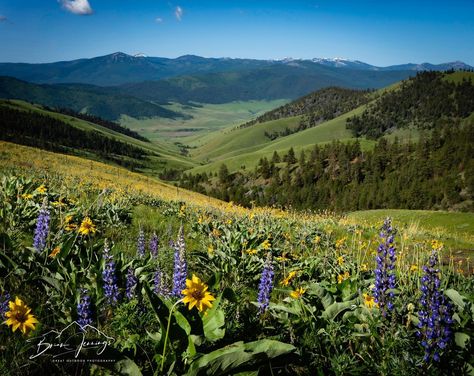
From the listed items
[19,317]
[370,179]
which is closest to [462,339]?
[19,317]

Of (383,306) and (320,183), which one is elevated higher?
(383,306)

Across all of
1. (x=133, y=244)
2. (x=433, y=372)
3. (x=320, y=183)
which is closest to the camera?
(x=433, y=372)

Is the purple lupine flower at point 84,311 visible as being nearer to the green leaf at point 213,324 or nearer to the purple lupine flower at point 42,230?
the green leaf at point 213,324

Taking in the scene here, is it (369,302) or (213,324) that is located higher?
(213,324)

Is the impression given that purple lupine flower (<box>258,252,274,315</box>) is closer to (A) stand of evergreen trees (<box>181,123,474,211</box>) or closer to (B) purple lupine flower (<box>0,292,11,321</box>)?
(B) purple lupine flower (<box>0,292,11,321</box>)

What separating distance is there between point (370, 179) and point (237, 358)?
122796mm

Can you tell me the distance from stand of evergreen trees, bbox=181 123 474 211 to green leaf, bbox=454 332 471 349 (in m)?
90.0

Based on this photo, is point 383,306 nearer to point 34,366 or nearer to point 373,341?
point 373,341

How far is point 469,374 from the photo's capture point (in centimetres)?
316

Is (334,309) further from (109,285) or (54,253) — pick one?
(54,253)

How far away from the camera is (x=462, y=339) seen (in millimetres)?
3512

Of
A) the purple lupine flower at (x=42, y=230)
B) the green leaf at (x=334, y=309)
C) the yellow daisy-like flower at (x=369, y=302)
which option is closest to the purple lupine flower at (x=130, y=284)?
the purple lupine flower at (x=42, y=230)

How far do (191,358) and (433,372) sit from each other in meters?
1.97

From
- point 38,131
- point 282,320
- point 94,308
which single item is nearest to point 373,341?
point 282,320
